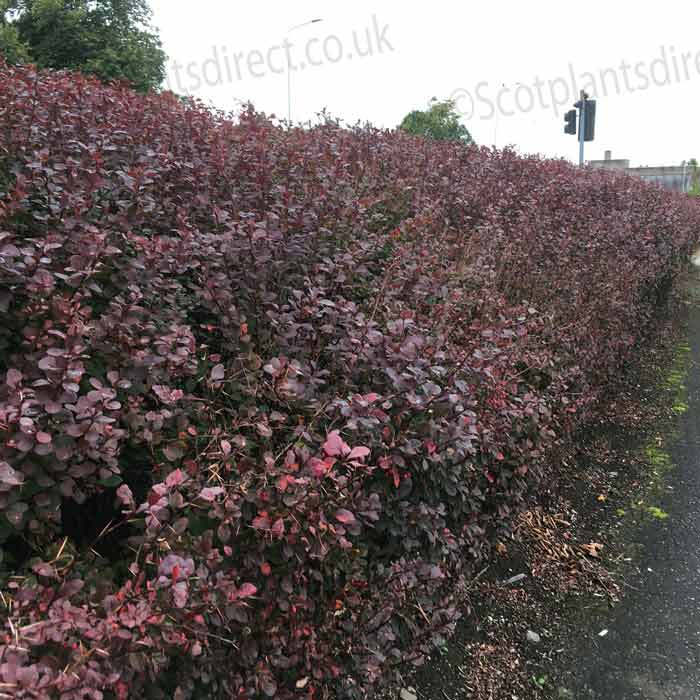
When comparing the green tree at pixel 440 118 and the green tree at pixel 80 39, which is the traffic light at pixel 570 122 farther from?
A: the green tree at pixel 440 118

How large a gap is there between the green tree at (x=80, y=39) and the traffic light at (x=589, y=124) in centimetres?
1596

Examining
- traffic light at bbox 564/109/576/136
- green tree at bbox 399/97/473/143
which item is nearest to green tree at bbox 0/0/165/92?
traffic light at bbox 564/109/576/136

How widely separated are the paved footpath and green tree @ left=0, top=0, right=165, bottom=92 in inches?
914

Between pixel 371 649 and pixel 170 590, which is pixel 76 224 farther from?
pixel 371 649

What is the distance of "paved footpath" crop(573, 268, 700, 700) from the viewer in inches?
107

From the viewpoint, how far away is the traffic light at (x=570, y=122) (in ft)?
47.9

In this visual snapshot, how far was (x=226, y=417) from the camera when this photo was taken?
6.26ft

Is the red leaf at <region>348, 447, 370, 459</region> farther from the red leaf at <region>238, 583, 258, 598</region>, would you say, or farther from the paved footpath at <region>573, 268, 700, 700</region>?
the paved footpath at <region>573, 268, 700, 700</region>

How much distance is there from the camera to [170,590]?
1183mm

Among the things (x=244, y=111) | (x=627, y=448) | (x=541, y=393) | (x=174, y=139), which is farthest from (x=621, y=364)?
(x=174, y=139)

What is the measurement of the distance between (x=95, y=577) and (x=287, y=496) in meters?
0.45

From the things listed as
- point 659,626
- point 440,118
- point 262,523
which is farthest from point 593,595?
point 440,118

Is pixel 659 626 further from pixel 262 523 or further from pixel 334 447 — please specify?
pixel 262 523

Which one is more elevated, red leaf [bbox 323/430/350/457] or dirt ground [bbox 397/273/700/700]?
red leaf [bbox 323/430/350/457]
